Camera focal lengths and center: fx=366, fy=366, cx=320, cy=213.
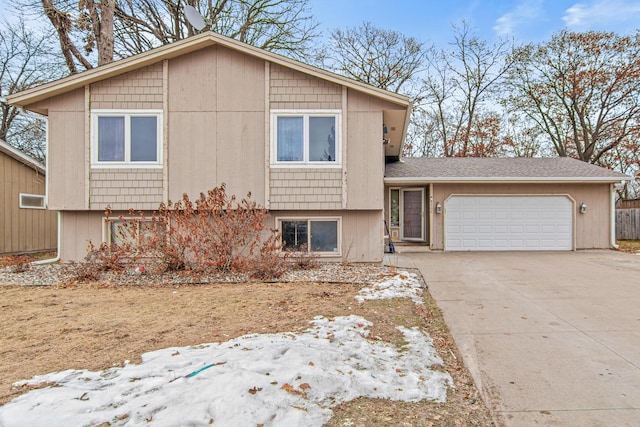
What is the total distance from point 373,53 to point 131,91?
678 inches

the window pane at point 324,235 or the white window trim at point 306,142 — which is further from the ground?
the white window trim at point 306,142

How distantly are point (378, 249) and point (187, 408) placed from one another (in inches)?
259

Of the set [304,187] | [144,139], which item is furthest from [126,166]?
[304,187]

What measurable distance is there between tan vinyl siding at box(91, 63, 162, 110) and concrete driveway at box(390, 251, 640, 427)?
23.2 ft

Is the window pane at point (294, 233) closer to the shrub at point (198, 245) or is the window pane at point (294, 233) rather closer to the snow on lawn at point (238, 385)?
the shrub at point (198, 245)

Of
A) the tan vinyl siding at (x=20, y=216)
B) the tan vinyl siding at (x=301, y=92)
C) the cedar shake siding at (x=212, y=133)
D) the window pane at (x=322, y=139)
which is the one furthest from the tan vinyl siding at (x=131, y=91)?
the tan vinyl siding at (x=20, y=216)

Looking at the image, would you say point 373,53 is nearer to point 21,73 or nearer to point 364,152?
point 364,152

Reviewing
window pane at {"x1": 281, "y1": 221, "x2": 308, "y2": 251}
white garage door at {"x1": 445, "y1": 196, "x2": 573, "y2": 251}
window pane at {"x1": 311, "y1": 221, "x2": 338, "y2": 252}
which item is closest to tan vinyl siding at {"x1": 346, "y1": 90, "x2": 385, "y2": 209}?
window pane at {"x1": 311, "y1": 221, "x2": 338, "y2": 252}

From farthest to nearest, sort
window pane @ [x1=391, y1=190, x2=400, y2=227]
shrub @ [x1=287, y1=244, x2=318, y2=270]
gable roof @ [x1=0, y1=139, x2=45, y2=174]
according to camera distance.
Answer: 1. window pane @ [x1=391, y1=190, x2=400, y2=227]
2. gable roof @ [x1=0, y1=139, x2=45, y2=174]
3. shrub @ [x1=287, y1=244, x2=318, y2=270]

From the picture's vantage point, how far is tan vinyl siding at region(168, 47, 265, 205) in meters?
8.14

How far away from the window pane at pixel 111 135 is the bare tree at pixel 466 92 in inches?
784

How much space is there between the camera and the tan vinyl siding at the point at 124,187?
26.4 feet

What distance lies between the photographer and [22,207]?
11.6 m

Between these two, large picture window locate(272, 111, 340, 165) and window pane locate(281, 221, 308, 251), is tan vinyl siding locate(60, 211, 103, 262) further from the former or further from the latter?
large picture window locate(272, 111, 340, 165)
